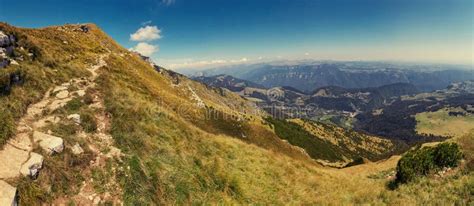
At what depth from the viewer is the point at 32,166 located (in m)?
11.7

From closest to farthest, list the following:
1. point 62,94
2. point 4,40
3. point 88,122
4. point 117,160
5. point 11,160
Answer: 1. point 11,160
2. point 117,160
3. point 88,122
4. point 62,94
5. point 4,40

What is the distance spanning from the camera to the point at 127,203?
498 inches

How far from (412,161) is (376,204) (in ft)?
22.2

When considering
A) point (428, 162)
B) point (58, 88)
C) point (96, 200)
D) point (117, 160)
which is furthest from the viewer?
point (58, 88)

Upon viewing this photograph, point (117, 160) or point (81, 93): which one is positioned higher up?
point (81, 93)

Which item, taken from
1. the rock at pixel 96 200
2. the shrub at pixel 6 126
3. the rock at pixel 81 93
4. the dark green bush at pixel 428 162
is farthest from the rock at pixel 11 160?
the dark green bush at pixel 428 162

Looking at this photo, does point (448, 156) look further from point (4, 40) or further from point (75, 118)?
point (4, 40)

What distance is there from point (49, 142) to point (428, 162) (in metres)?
23.7

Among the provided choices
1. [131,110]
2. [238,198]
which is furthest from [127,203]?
[131,110]

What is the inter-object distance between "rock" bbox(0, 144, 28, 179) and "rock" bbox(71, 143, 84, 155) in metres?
2.12

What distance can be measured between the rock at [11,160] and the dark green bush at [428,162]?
73.2ft

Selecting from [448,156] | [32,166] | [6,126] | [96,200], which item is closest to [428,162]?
[448,156]

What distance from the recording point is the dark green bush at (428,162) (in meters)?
18.9

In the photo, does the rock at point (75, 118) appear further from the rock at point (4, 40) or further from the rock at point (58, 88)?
the rock at point (4, 40)
